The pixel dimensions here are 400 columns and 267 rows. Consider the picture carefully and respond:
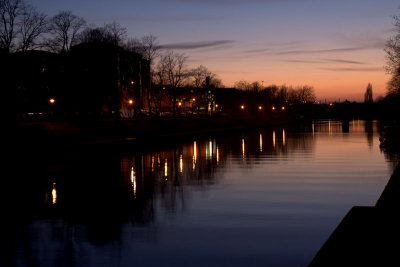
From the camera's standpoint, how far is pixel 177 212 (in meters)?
12.3

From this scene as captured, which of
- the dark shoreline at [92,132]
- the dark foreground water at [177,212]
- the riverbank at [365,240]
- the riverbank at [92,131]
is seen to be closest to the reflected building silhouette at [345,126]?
the riverbank at [92,131]

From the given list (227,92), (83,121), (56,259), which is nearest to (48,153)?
(83,121)

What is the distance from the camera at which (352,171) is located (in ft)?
69.7

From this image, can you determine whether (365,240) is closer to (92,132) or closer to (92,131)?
(92,132)

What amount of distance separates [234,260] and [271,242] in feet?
4.32

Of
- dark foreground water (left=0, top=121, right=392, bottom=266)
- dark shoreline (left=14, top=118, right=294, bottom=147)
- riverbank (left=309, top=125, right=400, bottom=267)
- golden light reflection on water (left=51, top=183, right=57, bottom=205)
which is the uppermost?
dark shoreline (left=14, top=118, right=294, bottom=147)

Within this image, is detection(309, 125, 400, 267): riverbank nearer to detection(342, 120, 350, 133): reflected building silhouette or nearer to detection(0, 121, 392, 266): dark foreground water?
detection(0, 121, 392, 266): dark foreground water

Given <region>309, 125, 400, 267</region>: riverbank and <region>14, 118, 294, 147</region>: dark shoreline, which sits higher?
<region>14, 118, 294, 147</region>: dark shoreline

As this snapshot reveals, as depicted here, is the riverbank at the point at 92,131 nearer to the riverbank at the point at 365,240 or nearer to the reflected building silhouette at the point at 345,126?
the reflected building silhouette at the point at 345,126

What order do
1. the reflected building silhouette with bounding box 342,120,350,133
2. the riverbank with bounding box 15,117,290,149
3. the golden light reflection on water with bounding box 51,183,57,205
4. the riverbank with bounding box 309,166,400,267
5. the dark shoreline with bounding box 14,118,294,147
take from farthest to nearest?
the reflected building silhouette with bounding box 342,120,350,133
the riverbank with bounding box 15,117,290,149
the dark shoreline with bounding box 14,118,294,147
the golden light reflection on water with bounding box 51,183,57,205
the riverbank with bounding box 309,166,400,267

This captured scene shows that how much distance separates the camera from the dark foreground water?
8656mm

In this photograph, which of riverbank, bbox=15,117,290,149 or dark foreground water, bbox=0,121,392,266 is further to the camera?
riverbank, bbox=15,117,290,149

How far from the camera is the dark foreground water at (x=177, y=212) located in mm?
8656

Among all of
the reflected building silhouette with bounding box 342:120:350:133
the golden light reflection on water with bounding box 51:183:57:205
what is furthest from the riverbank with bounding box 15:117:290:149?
the golden light reflection on water with bounding box 51:183:57:205
